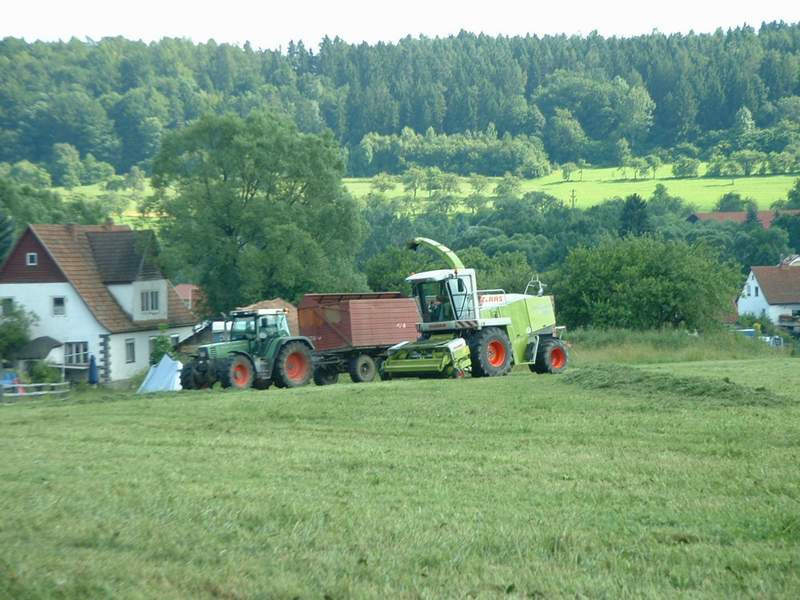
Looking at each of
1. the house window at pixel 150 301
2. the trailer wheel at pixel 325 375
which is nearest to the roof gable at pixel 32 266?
the house window at pixel 150 301

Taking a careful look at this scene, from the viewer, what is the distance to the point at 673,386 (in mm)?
22078

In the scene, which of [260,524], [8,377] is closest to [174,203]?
[8,377]

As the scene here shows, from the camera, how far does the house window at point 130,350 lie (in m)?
55.4

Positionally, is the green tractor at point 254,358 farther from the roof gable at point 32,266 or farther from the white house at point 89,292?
the roof gable at point 32,266

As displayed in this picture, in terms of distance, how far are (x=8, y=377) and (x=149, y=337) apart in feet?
42.2

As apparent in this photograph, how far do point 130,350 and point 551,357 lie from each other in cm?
2906

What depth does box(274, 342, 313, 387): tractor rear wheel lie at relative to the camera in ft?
99.0

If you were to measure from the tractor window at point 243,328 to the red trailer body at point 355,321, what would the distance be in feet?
8.87

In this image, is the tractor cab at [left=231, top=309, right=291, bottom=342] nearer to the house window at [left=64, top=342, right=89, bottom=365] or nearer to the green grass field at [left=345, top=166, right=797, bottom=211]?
the house window at [left=64, top=342, right=89, bottom=365]

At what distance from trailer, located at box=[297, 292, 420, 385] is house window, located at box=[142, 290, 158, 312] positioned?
24522 millimetres

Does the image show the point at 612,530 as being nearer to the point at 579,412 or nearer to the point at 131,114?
the point at 579,412

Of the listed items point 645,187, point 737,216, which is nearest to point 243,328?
point 737,216

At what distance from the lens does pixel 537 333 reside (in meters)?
31.9

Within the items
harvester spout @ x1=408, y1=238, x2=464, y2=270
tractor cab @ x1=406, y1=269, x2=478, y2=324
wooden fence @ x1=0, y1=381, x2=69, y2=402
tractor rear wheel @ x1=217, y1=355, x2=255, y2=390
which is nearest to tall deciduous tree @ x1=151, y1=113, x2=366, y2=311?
wooden fence @ x1=0, y1=381, x2=69, y2=402
